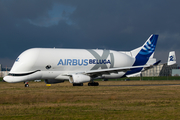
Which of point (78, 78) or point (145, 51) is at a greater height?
point (145, 51)

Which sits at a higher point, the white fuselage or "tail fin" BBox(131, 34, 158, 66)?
"tail fin" BBox(131, 34, 158, 66)

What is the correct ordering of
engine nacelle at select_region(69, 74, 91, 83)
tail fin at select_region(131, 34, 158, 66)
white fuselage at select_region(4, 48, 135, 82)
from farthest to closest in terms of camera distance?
tail fin at select_region(131, 34, 158, 66) → engine nacelle at select_region(69, 74, 91, 83) → white fuselage at select_region(4, 48, 135, 82)

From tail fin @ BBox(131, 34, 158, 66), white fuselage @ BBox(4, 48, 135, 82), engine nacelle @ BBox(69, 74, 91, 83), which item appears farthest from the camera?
tail fin @ BBox(131, 34, 158, 66)

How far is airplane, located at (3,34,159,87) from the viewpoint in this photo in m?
44.4

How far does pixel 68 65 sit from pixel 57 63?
6.83 ft

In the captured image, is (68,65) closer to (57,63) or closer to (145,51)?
(57,63)

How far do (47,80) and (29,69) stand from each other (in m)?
6.05

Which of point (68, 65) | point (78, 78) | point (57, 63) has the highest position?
point (57, 63)

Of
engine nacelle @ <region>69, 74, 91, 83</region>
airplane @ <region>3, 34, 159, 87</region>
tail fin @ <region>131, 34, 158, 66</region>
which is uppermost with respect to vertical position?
tail fin @ <region>131, 34, 158, 66</region>

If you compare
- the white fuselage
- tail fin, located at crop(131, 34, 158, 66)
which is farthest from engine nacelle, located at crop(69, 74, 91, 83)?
tail fin, located at crop(131, 34, 158, 66)

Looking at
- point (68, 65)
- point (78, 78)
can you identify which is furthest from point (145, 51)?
point (68, 65)

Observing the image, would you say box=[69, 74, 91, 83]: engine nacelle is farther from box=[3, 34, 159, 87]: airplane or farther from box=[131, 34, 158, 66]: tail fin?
box=[131, 34, 158, 66]: tail fin

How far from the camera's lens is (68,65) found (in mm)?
47281

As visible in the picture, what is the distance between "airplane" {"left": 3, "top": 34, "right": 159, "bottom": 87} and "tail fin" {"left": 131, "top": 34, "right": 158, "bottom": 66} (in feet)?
8.10
